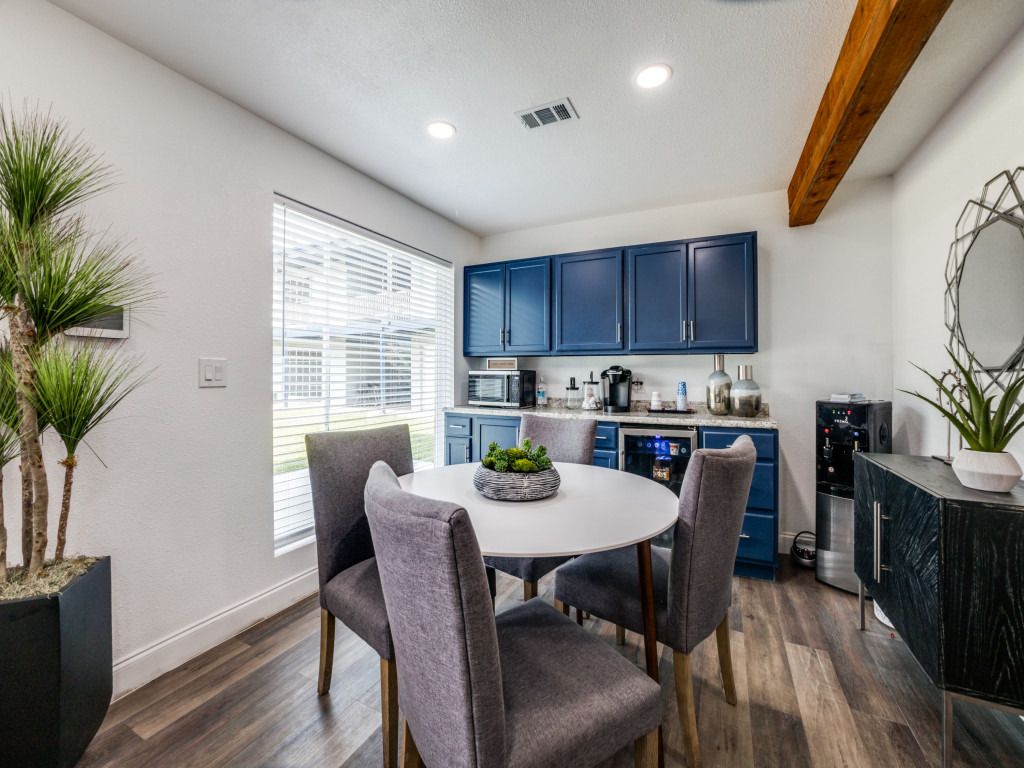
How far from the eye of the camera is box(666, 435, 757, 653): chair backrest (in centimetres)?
130

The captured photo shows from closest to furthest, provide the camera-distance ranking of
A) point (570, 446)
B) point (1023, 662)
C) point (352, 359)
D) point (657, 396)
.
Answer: point (1023, 662), point (570, 446), point (352, 359), point (657, 396)

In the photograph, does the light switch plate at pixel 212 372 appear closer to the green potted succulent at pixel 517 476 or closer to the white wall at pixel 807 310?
the green potted succulent at pixel 517 476

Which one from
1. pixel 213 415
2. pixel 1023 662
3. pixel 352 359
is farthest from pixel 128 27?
pixel 1023 662

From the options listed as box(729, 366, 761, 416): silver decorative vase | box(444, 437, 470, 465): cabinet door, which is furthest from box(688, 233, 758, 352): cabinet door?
box(444, 437, 470, 465): cabinet door

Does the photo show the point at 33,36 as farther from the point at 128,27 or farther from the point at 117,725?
the point at 117,725

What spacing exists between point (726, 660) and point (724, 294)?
226 cm

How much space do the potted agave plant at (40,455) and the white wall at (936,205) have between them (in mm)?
3172

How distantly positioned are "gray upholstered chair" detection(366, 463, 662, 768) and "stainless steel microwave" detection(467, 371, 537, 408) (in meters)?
2.55

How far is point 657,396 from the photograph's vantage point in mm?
3275

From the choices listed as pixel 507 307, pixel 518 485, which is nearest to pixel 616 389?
pixel 507 307

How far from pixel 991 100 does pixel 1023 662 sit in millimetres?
2084

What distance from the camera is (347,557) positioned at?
167cm

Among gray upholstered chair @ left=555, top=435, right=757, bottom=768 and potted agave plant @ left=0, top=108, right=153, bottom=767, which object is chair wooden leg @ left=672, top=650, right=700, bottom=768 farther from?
potted agave plant @ left=0, top=108, right=153, bottom=767

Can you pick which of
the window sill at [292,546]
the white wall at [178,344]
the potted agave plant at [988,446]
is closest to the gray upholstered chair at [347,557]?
the white wall at [178,344]
